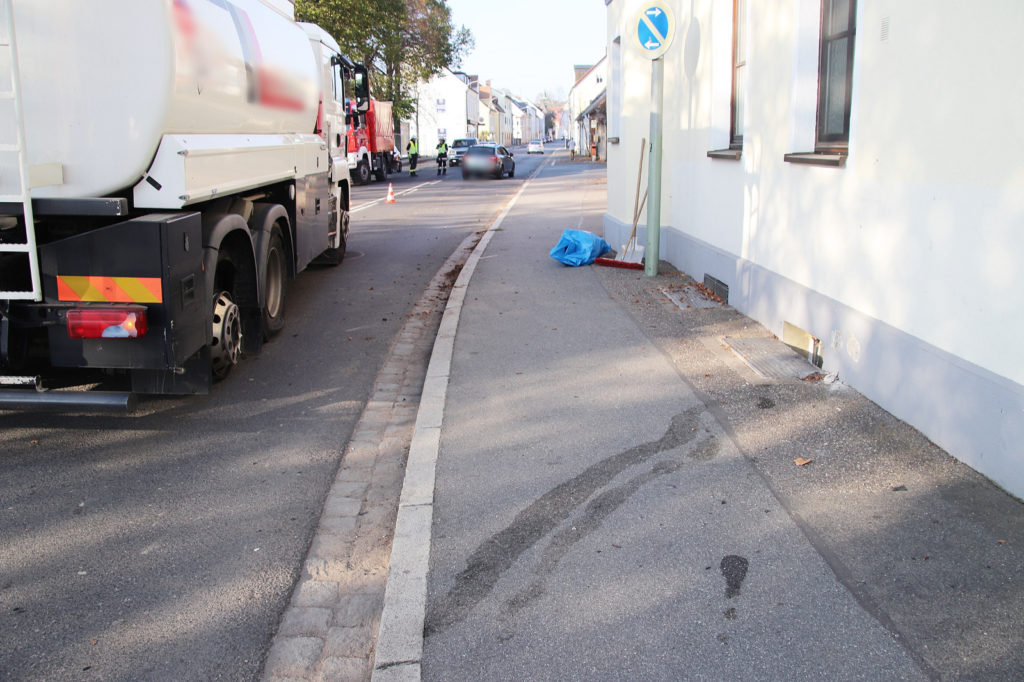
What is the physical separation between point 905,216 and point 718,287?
12.9 ft

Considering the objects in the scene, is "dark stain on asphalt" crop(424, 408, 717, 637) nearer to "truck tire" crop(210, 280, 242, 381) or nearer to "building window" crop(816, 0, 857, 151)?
"truck tire" crop(210, 280, 242, 381)

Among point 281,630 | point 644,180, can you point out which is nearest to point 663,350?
point 281,630

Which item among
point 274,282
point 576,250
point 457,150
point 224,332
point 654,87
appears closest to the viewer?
point 224,332

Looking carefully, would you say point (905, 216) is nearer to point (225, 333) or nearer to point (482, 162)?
point (225, 333)

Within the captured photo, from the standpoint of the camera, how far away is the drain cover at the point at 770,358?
6.10m

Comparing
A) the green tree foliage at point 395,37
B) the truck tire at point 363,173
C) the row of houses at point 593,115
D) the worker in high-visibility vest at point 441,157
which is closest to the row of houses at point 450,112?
the green tree foliage at point 395,37

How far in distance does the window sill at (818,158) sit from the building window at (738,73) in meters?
2.26

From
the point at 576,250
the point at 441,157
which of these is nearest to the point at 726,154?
the point at 576,250

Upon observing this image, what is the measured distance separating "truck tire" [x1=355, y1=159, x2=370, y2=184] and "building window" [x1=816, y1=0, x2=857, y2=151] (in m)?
29.4

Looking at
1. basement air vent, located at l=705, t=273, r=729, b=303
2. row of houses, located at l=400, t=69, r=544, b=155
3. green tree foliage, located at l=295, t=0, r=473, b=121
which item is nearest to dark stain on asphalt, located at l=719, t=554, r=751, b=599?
basement air vent, located at l=705, t=273, r=729, b=303

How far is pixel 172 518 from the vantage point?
420 centimetres

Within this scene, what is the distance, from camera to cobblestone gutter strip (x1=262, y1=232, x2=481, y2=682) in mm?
3104

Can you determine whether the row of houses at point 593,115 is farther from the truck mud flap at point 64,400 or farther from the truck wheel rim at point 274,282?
the truck mud flap at point 64,400

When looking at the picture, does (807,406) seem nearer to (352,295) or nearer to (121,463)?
(121,463)
